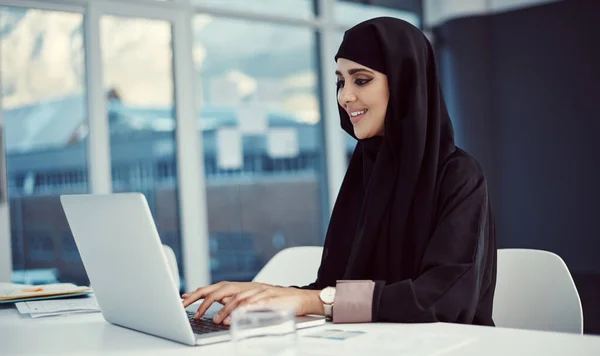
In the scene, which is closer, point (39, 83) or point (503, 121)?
point (39, 83)

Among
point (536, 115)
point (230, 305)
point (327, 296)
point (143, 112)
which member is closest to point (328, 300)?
point (327, 296)

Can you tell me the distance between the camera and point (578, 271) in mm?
6133

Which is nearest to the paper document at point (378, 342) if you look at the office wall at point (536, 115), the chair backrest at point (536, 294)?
the chair backrest at point (536, 294)

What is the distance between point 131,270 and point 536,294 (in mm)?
917

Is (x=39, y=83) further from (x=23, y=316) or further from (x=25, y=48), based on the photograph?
(x=23, y=316)

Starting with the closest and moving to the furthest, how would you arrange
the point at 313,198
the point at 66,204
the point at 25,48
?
the point at 66,204, the point at 25,48, the point at 313,198

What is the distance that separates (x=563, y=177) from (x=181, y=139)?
330cm

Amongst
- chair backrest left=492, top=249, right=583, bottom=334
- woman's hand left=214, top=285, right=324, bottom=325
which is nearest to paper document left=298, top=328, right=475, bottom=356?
woman's hand left=214, top=285, right=324, bottom=325

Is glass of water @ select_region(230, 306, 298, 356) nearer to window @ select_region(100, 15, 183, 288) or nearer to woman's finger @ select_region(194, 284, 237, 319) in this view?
woman's finger @ select_region(194, 284, 237, 319)

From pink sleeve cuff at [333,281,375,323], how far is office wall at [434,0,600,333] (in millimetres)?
4911

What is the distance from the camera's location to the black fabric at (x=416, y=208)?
1.49 metres

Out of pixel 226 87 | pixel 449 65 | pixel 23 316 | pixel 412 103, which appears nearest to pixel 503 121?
pixel 449 65

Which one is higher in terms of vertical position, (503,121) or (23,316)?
(503,121)

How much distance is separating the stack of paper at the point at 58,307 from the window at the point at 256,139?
3304 millimetres
